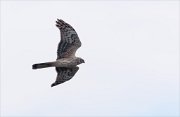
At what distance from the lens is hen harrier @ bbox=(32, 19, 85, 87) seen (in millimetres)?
26406

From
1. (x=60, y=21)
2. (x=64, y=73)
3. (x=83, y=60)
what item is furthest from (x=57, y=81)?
(x=60, y=21)

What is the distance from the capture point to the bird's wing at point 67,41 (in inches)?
1063

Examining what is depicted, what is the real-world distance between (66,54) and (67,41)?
37.9 inches

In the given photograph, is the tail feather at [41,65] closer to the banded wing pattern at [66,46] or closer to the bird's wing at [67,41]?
the banded wing pattern at [66,46]

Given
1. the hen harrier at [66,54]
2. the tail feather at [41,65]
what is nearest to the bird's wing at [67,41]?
the hen harrier at [66,54]

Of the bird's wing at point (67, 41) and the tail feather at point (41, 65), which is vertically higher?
the bird's wing at point (67, 41)

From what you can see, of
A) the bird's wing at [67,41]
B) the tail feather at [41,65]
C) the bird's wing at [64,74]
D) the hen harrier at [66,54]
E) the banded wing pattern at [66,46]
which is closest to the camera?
the tail feather at [41,65]

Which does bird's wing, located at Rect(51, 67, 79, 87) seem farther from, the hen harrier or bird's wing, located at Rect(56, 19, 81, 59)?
bird's wing, located at Rect(56, 19, 81, 59)

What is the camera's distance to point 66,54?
2717 cm

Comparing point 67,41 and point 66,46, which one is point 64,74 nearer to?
point 66,46

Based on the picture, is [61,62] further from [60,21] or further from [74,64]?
[60,21]

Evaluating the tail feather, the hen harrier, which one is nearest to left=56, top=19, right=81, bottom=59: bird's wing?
the hen harrier

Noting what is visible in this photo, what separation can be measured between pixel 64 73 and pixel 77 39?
275 cm

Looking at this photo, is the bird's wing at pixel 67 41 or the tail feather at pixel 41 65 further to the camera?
the bird's wing at pixel 67 41
